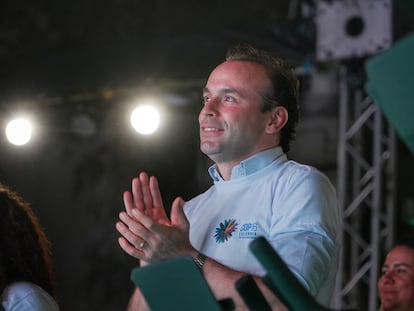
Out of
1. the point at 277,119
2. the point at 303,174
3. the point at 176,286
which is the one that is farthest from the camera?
the point at 277,119

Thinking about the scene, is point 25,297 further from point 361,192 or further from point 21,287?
point 361,192

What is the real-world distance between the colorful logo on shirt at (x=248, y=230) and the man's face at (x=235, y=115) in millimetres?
250

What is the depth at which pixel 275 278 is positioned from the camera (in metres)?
1.30

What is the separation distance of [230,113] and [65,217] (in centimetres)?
472

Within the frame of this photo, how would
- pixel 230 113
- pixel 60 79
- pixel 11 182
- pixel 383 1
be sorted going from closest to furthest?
pixel 230 113 < pixel 383 1 < pixel 60 79 < pixel 11 182

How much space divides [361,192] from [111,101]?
75.1 inches

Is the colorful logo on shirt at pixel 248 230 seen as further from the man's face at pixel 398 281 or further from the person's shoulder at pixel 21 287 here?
the man's face at pixel 398 281

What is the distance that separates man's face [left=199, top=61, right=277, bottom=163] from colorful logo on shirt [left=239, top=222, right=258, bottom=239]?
25cm

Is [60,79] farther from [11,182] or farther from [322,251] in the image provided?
[322,251]

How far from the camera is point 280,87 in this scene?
8.29 ft

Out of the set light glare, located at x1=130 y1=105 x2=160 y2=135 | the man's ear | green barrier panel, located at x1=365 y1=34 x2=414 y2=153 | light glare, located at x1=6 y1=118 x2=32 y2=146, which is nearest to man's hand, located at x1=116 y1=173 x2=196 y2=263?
the man's ear

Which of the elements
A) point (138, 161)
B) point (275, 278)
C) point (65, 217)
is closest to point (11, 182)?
point (65, 217)

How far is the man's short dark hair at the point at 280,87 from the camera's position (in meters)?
2.51

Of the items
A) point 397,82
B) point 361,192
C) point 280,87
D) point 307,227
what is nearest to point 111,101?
point 361,192
